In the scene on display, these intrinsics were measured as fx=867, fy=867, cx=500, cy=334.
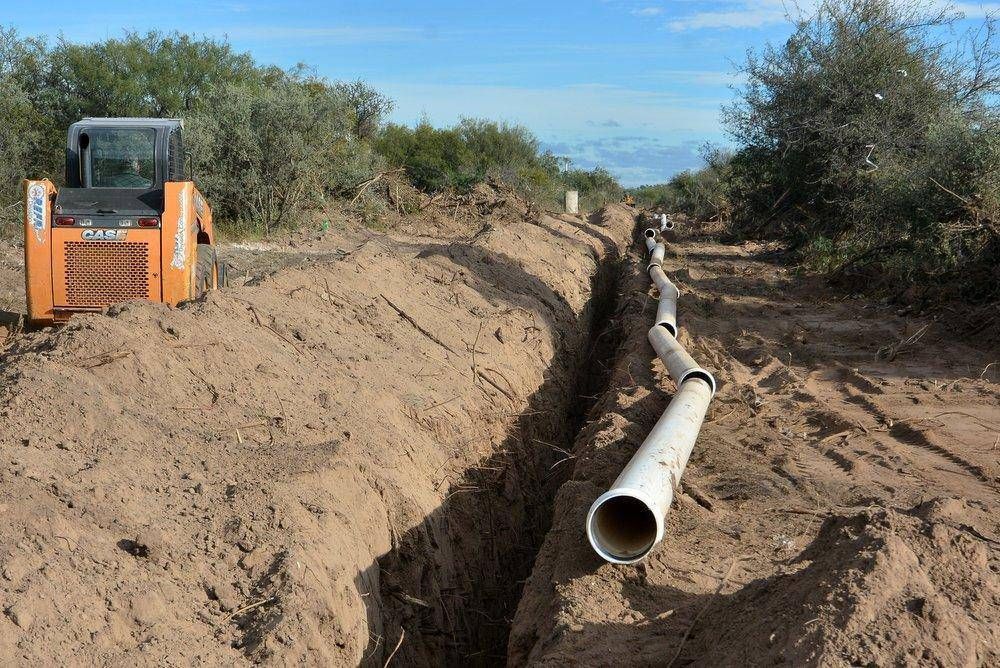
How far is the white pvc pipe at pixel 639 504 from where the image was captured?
174 inches

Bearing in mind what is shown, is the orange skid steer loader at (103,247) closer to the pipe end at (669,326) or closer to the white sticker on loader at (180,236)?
the white sticker on loader at (180,236)

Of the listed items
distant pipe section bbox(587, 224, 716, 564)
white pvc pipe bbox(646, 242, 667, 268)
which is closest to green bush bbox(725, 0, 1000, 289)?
white pvc pipe bbox(646, 242, 667, 268)

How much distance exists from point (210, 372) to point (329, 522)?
1920 mm

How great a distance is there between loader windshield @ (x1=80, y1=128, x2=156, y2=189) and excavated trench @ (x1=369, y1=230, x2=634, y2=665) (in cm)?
469

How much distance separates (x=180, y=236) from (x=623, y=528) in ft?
18.4

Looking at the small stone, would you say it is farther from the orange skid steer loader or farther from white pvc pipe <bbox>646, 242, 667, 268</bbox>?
white pvc pipe <bbox>646, 242, 667, 268</bbox>

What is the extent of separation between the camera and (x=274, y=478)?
497cm

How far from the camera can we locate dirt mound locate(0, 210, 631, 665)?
383 centimetres

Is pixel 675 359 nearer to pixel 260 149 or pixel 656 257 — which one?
pixel 656 257

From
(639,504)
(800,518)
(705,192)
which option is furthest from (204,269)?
(705,192)

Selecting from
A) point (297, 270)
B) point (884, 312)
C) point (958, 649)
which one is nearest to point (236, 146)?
point (297, 270)

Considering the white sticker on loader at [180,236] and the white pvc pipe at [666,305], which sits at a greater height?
the white sticker on loader at [180,236]

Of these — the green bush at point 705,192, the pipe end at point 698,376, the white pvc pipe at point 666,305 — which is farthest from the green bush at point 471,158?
the pipe end at point 698,376

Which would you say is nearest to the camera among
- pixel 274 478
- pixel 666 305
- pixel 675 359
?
pixel 274 478
